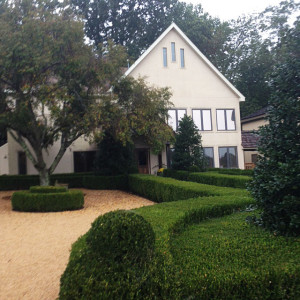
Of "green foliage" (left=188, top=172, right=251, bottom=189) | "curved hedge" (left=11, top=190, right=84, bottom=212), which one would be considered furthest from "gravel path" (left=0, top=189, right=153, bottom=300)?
"green foliage" (left=188, top=172, right=251, bottom=189)

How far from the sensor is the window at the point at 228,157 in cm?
2330

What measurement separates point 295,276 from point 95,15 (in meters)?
40.6

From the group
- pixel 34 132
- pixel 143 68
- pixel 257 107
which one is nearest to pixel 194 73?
pixel 143 68

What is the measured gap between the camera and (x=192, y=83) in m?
22.8

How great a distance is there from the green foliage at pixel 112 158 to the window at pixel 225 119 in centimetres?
827

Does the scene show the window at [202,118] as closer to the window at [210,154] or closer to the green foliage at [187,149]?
the window at [210,154]

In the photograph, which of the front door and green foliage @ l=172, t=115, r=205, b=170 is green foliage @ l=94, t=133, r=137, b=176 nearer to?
green foliage @ l=172, t=115, r=205, b=170

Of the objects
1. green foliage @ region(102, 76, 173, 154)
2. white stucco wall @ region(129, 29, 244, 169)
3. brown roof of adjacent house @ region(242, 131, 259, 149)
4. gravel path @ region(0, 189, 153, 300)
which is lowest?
gravel path @ region(0, 189, 153, 300)

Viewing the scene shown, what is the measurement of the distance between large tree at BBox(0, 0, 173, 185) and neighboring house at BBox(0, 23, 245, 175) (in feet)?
23.5

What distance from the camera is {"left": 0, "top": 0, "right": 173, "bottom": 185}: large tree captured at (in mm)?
12102

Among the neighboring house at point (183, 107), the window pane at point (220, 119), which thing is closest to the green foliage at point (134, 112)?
the neighboring house at point (183, 107)

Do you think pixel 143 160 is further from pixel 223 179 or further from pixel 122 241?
pixel 122 241

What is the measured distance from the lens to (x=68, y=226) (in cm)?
909

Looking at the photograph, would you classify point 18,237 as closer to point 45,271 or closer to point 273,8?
point 45,271
